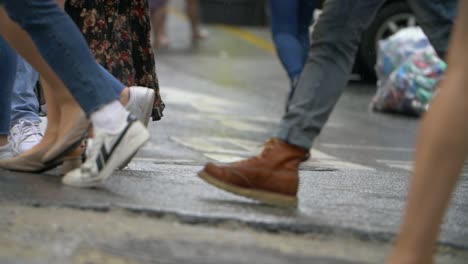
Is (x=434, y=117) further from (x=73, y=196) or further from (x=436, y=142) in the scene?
(x=73, y=196)

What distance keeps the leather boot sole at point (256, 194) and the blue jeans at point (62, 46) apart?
1.41 feet

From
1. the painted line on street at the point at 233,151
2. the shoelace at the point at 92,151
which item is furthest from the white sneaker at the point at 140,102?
the painted line on street at the point at 233,151

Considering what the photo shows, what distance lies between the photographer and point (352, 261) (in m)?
3.22

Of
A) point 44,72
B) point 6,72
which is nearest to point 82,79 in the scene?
point 44,72

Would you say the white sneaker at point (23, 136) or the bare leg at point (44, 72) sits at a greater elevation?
the bare leg at point (44, 72)

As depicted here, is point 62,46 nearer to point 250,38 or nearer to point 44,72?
point 44,72

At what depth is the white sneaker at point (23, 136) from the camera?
16.0 ft

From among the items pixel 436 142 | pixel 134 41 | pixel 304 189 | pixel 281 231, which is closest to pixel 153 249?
pixel 281 231

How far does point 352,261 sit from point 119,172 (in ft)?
5.05

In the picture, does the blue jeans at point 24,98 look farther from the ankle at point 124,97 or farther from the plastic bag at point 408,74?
the plastic bag at point 408,74

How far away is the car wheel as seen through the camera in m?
11.4

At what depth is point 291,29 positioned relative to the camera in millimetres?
7105

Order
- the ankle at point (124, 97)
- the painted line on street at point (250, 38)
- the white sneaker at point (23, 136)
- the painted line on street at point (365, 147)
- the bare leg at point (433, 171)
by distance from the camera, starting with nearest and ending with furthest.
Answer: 1. the bare leg at point (433, 171)
2. the ankle at point (124, 97)
3. the white sneaker at point (23, 136)
4. the painted line on street at point (365, 147)
5. the painted line on street at point (250, 38)

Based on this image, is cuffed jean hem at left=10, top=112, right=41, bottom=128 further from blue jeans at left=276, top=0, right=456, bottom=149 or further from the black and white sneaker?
blue jeans at left=276, top=0, right=456, bottom=149
